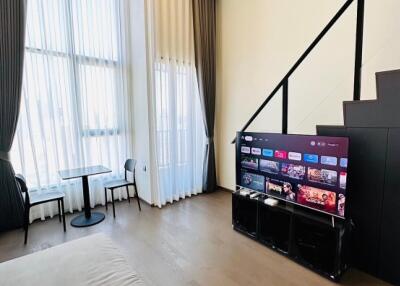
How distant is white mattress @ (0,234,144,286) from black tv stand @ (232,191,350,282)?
166 cm

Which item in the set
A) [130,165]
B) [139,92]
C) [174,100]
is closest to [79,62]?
[139,92]

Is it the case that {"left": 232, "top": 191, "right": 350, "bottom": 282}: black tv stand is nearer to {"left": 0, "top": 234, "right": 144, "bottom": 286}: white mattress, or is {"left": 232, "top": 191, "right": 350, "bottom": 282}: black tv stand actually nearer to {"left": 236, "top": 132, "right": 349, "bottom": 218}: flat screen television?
{"left": 236, "top": 132, "right": 349, "bottom": 218}: flat screen television

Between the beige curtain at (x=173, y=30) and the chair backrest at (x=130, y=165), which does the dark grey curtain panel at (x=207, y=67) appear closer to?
the beige curtain at (x=173, y=30)

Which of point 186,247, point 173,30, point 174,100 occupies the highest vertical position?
point 173,30

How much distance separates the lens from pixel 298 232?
2291 millimetres

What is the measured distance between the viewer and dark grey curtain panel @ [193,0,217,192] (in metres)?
3.90

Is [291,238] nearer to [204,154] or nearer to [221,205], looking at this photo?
[221,205]

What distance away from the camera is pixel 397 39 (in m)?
2.29

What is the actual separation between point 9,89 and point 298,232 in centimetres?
370

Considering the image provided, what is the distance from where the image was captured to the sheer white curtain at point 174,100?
11.6 ft

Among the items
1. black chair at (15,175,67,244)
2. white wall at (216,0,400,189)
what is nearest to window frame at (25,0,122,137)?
black chair at (15,175,67,244)

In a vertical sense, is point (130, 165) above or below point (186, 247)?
above

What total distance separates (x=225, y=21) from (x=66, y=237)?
4.11 metres

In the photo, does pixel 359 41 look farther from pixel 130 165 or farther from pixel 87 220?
pixel 87 220
